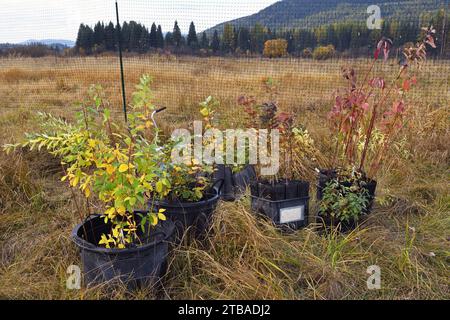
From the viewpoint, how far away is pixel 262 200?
8.19 feet

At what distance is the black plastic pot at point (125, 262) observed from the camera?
5.64 feet

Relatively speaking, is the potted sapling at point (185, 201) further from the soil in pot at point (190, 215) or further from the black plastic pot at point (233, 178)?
the black plastic pot at point (233, 178)

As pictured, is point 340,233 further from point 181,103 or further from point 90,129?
point 181,103

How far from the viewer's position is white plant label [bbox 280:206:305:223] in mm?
2455

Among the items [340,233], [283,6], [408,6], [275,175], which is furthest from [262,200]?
[408,6]

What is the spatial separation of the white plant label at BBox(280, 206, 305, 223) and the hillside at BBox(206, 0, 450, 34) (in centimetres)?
388

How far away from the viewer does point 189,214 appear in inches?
85.4

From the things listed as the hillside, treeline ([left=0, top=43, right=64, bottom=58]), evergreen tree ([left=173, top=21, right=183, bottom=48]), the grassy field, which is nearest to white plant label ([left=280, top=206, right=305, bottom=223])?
the grassy field

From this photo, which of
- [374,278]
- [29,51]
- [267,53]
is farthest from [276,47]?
[29,51]

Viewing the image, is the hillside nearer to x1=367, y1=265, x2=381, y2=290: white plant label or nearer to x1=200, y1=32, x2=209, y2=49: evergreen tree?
x1=200, y1=32, x2=209, y2=49: evergreen tree

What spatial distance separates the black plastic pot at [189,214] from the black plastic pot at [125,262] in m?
0.25

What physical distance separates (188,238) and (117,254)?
1.87 ft

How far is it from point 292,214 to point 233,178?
0.77m

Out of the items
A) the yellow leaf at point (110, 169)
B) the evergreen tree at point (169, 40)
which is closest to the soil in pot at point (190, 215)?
the yellow leaf at point (110, 169)
